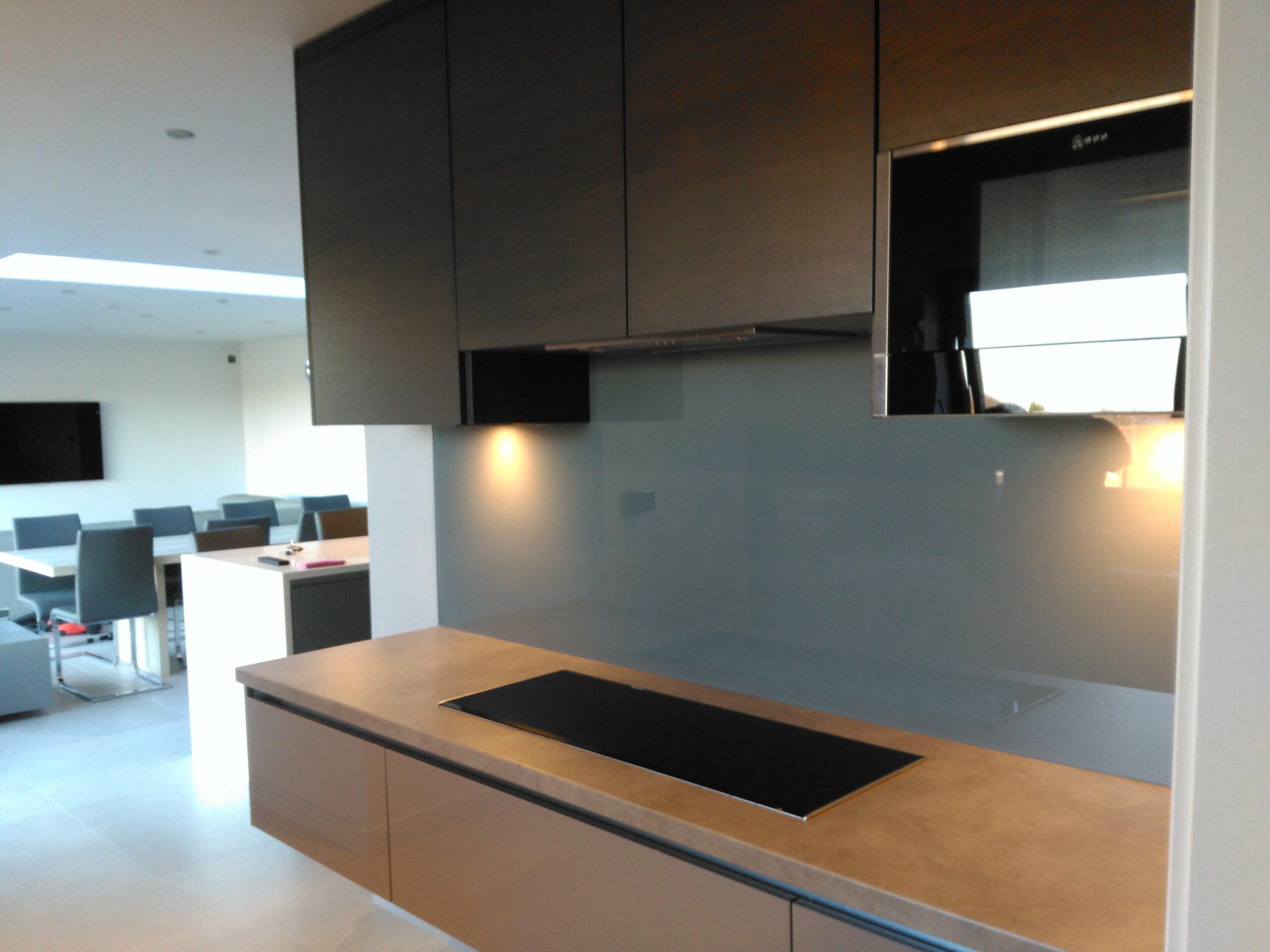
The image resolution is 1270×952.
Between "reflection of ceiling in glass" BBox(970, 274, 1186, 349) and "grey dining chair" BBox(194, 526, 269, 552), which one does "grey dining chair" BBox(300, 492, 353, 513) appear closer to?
"grey dining chair" BBox(194, 526, 269, 552)

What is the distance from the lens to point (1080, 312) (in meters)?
1.27

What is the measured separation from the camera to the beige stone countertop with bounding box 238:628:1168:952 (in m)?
1.15

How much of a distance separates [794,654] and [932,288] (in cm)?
87

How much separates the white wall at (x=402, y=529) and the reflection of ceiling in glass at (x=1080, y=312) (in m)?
1.85

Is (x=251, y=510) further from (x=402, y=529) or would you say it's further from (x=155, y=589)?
(x=402, y=529)

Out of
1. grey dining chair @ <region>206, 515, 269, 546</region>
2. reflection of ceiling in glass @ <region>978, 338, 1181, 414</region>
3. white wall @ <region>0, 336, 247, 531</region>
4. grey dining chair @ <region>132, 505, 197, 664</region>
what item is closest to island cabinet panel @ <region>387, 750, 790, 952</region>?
reflection of ceiling in glass @ <region>978, 338, 1181, 414</region>

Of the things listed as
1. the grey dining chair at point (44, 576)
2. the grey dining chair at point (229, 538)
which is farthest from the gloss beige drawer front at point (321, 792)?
the grey dining chair at point (44, 576)

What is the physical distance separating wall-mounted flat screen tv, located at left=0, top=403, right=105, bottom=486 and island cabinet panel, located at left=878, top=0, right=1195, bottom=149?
10.1 metres

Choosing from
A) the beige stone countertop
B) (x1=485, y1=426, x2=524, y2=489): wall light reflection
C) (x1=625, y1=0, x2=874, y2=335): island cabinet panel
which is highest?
(x1=625, y1=0, x2=874, y2=335): island cabinet panel

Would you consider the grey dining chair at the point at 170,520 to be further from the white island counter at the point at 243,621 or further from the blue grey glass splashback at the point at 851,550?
the blue grey glass splashback at the point at 851,550

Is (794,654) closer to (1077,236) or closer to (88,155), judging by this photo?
(1077,236)

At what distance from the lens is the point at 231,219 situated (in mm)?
4531

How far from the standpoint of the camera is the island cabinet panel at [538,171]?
1872 millimetres

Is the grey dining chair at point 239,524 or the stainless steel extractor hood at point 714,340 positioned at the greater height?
the stainless steel extractor hood at point 714,340
